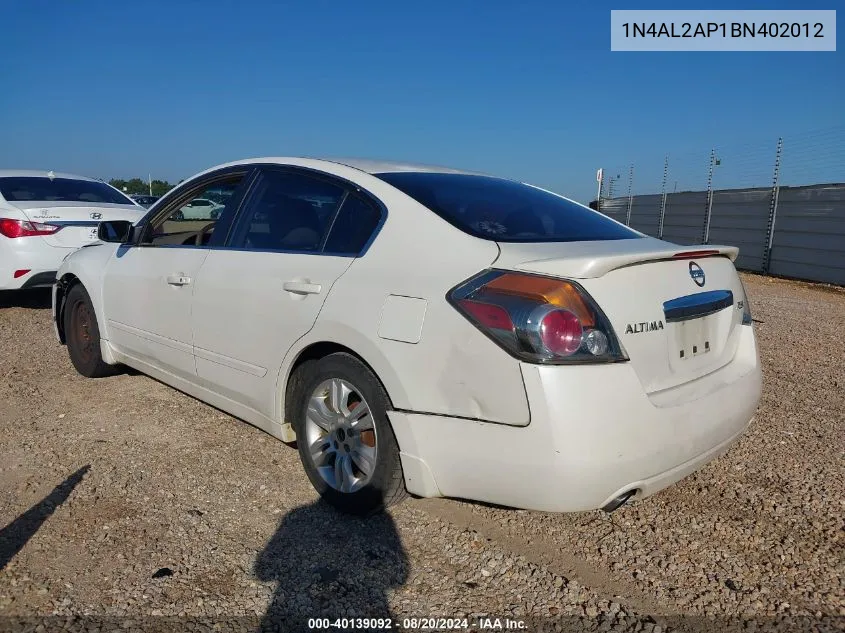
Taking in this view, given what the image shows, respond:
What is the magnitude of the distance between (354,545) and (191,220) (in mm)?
2466

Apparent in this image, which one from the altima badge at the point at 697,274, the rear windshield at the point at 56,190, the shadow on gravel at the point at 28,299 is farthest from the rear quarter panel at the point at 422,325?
the shadow on gravel at the point at 28,299

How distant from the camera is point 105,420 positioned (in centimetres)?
404

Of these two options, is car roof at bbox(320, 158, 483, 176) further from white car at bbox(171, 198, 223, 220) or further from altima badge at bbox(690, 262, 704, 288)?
altima badge at bbox(690, 262, 704, 288)

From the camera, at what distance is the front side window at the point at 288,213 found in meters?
3.07

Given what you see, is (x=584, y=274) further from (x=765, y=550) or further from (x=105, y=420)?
(x=105, y=420)

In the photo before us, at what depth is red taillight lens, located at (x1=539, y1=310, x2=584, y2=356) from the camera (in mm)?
2170

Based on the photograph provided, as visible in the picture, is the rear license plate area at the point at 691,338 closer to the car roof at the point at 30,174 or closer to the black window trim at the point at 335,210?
the black window trim at the point at 335,210

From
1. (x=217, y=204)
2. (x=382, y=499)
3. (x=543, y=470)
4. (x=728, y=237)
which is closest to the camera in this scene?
(x=543, y=470)

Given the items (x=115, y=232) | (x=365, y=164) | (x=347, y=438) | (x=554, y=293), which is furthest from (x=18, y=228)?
(x=554, y=293)

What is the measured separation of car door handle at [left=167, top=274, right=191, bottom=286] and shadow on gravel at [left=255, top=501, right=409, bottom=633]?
1.41 m

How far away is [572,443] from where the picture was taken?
7.04 ft

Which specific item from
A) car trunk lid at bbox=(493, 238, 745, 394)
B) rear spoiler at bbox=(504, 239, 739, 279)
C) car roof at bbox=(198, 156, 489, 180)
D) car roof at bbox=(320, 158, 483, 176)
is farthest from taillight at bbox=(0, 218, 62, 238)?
rear spoiler at bbox=(504, 239, 739, 279)

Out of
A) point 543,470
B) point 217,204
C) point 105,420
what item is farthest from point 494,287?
point 105,420

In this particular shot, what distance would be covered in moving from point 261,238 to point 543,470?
189 centimetres
